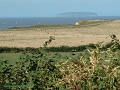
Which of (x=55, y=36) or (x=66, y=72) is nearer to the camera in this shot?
(x=66, y=72)

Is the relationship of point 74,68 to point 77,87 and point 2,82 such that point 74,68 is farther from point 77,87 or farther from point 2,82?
point 2,82

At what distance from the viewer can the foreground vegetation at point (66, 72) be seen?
5137 mm

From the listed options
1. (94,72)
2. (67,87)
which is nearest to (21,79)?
(67,87)

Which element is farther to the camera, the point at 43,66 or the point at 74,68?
the point at 43,66

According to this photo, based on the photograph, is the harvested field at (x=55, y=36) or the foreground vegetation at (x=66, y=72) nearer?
the foreground vegetation at (x=66, y=72)

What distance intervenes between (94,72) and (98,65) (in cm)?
12

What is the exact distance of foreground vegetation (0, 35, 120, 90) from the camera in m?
5.14

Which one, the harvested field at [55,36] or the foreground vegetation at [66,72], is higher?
the foreground vegetation at [66,72]

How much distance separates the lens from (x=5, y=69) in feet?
18.9

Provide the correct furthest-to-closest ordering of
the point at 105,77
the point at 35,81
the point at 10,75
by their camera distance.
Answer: the point at 10,75, the point at 35,81, the point at 105,77

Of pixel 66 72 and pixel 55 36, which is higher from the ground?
pixel 66 72

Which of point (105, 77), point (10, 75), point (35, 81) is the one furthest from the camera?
point (10, 75)

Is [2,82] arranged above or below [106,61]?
below

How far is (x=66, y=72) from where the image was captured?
5.36 meters
